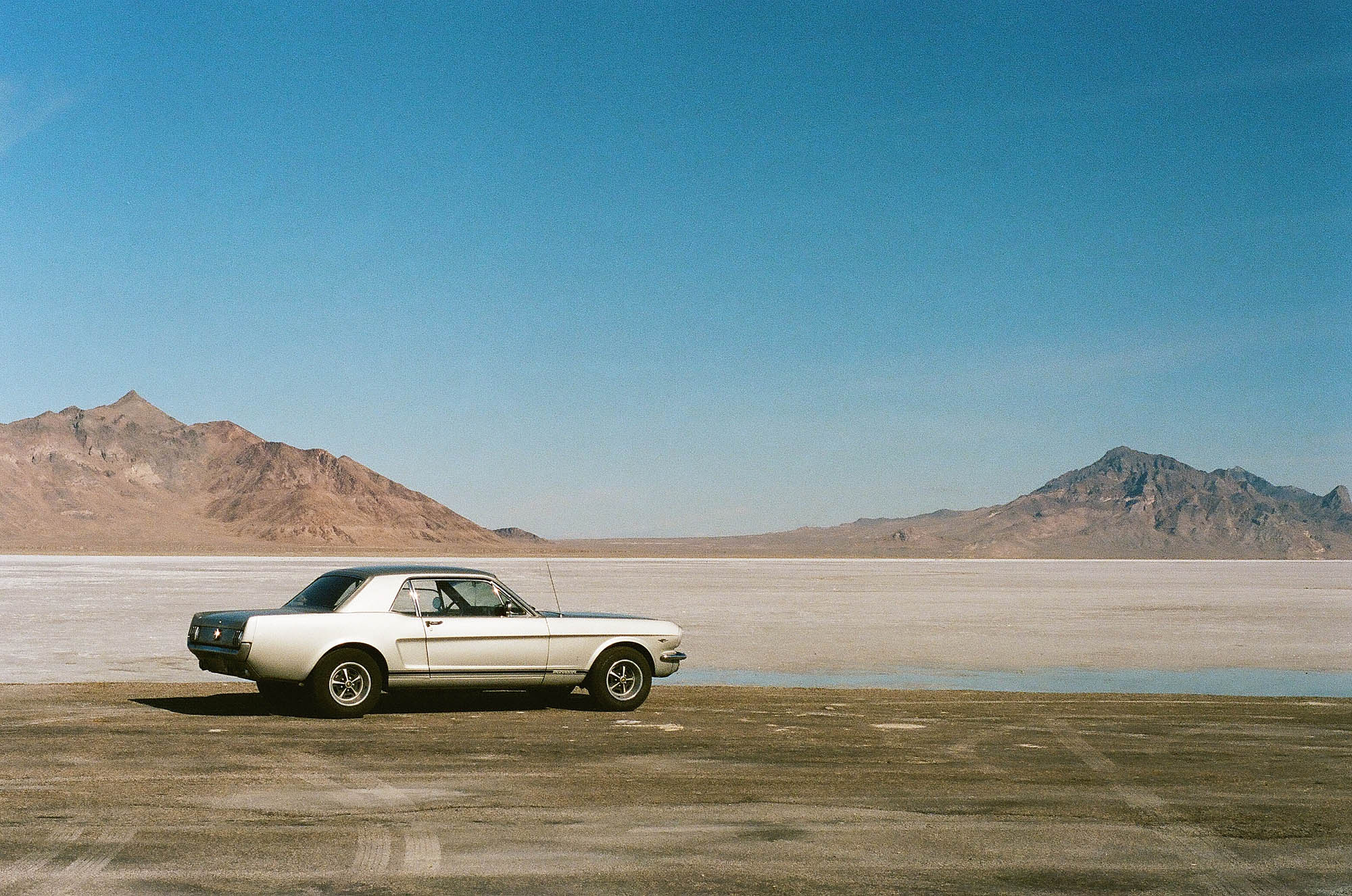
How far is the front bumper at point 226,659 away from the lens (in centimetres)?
1324

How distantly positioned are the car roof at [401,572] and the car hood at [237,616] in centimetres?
50

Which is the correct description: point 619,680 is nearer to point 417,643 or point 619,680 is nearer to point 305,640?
point 417,643

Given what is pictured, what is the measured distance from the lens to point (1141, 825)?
892cm

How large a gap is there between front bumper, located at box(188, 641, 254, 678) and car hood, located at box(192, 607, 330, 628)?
221 mm

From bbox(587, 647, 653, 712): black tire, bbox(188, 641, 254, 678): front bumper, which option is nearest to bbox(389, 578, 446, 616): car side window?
bbox(188, 641, 254, 678): front bumper

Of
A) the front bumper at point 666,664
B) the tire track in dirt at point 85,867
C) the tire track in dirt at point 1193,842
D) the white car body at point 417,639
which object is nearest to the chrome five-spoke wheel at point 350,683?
the white car body at point 417,639

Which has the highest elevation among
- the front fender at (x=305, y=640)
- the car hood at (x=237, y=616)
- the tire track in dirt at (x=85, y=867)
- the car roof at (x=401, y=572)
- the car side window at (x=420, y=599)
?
the car roof at (x=401, y=572)

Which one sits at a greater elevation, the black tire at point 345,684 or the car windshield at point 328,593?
the car windshield at point 328,593

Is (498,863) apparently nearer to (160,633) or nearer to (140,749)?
(140,749)

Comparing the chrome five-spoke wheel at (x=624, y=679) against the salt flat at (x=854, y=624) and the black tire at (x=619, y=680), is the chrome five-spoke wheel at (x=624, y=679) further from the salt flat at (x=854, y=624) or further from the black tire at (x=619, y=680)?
the salt flat at (x=854, y=624)

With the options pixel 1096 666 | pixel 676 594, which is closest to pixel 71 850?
pixel 1096 666

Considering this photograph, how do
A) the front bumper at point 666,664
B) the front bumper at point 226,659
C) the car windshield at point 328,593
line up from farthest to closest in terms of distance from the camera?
the front bumper at point 666,664 < the car windshield at point 328,593 < the front bumper at point 226,659

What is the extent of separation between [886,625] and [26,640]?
17012 millimetres

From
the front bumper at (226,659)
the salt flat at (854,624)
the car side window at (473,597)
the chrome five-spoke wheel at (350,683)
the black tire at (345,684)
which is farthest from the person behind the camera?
the salt flat at (854,624)
